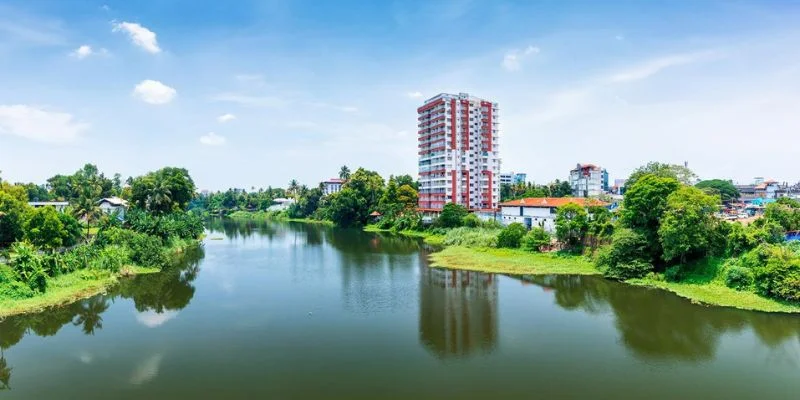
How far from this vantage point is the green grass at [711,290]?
78.3ft

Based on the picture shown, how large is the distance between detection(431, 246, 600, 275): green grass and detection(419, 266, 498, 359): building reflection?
2.56 metres

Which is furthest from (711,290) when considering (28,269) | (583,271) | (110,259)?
(110,259)

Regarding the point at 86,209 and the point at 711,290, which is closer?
the point at 711,290

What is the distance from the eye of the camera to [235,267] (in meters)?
40.6

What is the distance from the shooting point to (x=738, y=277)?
26.4 metres

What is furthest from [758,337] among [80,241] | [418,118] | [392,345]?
[418,118]

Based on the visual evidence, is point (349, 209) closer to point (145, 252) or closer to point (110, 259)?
point (145, 252)

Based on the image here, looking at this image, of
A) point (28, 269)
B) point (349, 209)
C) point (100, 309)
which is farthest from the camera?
point (349, 209)

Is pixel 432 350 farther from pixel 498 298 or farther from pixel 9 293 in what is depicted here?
pixel 9 293

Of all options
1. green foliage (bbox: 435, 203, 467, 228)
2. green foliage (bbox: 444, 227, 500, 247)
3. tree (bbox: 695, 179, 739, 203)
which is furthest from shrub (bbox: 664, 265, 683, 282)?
tree (bbox: 695, 179, 739, 203)

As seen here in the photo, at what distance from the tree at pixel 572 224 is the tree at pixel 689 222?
923 cm

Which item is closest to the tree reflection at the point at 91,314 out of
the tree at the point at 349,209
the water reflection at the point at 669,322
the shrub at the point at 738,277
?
the water reflection at the point at 669,322

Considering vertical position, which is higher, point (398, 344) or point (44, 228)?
point (44, 228)

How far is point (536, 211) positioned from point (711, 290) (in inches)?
1084
